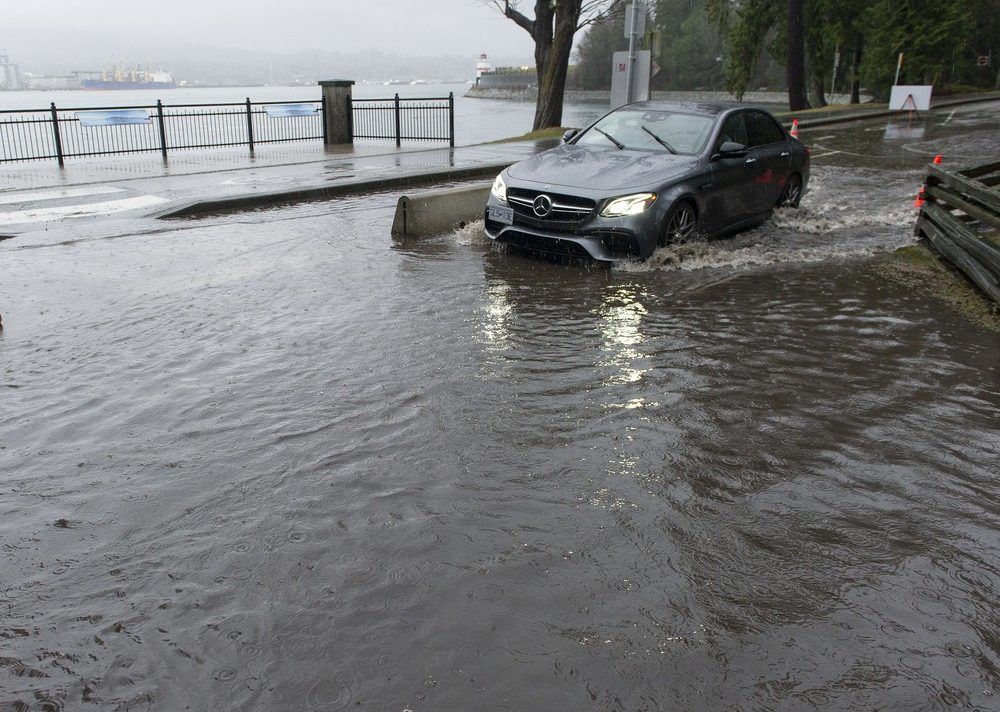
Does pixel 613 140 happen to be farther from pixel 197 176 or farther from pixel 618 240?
pixel 197 176

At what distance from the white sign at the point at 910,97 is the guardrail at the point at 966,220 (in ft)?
85.8

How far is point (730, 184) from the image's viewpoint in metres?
10.0

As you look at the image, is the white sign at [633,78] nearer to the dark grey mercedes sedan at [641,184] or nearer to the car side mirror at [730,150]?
the dark grey mercedes sedan at [641,184]

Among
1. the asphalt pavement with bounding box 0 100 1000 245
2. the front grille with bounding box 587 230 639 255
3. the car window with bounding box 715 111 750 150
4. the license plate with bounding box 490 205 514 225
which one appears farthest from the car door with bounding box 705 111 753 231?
the asphalt pavement with bounding box 0 100 1000 245

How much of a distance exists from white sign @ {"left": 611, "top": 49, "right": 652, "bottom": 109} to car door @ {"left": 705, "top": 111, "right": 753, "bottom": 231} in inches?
441

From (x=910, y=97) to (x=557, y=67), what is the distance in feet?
53.2

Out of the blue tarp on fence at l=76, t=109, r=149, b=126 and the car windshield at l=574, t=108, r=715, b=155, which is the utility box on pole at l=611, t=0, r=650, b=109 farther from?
the blue tarp on fence at l=76, t=109, r=149, b=126

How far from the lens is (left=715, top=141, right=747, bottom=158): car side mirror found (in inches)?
375

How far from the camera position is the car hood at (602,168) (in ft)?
29.2

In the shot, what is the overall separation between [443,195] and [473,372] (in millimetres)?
5752

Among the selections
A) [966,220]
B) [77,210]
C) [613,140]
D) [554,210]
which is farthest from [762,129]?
[77,210]

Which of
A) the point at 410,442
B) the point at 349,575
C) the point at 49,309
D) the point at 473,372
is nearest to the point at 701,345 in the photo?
the point at 473,372

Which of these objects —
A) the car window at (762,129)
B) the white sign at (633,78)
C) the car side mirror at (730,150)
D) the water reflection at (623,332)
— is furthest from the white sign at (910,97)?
the water reflection at (623,332)

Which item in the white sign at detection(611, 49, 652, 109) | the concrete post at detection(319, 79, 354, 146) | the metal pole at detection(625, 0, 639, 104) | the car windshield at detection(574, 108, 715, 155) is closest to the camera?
the car windshield at detection(574, 108, 715, 155)
